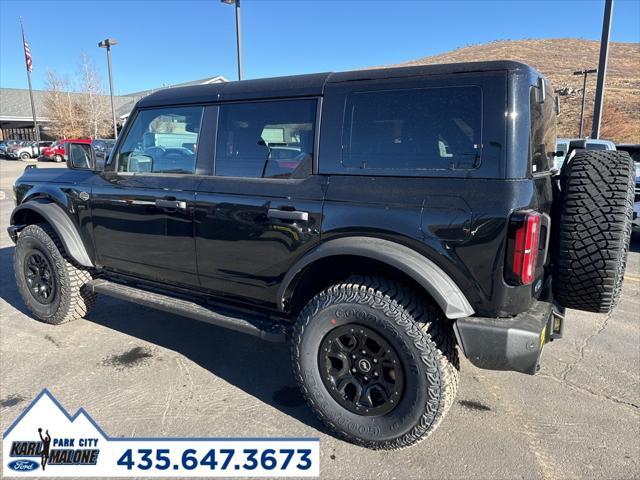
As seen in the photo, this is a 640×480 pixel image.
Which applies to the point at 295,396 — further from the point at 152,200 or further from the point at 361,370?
the point at 152,200

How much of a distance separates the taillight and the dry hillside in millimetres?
11559

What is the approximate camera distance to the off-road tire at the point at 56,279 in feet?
13.4

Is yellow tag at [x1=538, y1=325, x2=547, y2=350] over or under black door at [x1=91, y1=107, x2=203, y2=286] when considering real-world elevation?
under

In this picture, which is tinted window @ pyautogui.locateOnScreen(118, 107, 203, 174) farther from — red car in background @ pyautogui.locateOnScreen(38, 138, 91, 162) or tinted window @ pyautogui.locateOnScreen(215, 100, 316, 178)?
red car in background @ pyautogui.locateOnScreen(38, 138, 91, 162)

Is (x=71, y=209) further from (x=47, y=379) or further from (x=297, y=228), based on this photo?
(x=297, y=228)

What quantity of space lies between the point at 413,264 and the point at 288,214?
2.66 ft

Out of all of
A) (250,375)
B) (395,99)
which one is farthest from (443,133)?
(250,375)

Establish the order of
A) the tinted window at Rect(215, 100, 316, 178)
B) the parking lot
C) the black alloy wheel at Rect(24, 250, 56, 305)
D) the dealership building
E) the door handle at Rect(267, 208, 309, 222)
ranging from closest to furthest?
the parking lot, the door handle at Rect(267, 208, 309, 222), the tinted window at Rect(215, 100, 316, 178), the black alloy wheel at Rect(24, 250, 56, 305), the dealership building

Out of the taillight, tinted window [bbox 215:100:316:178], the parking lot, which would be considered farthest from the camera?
tinted window [bbox 215:100:316:178]

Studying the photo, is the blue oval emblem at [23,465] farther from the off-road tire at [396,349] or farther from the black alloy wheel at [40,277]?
the black alloy wheel at [40,277]

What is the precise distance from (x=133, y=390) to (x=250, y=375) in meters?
0.80

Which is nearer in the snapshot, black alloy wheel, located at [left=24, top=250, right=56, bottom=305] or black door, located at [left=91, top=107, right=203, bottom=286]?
black door, located at [left=91, top=107, right=203, bottom=286]

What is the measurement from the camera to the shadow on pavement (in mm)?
3196

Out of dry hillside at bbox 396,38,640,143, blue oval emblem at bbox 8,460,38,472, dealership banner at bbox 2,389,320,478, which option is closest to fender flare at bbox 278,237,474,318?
dealership banner at bbox 2,389,320,478
